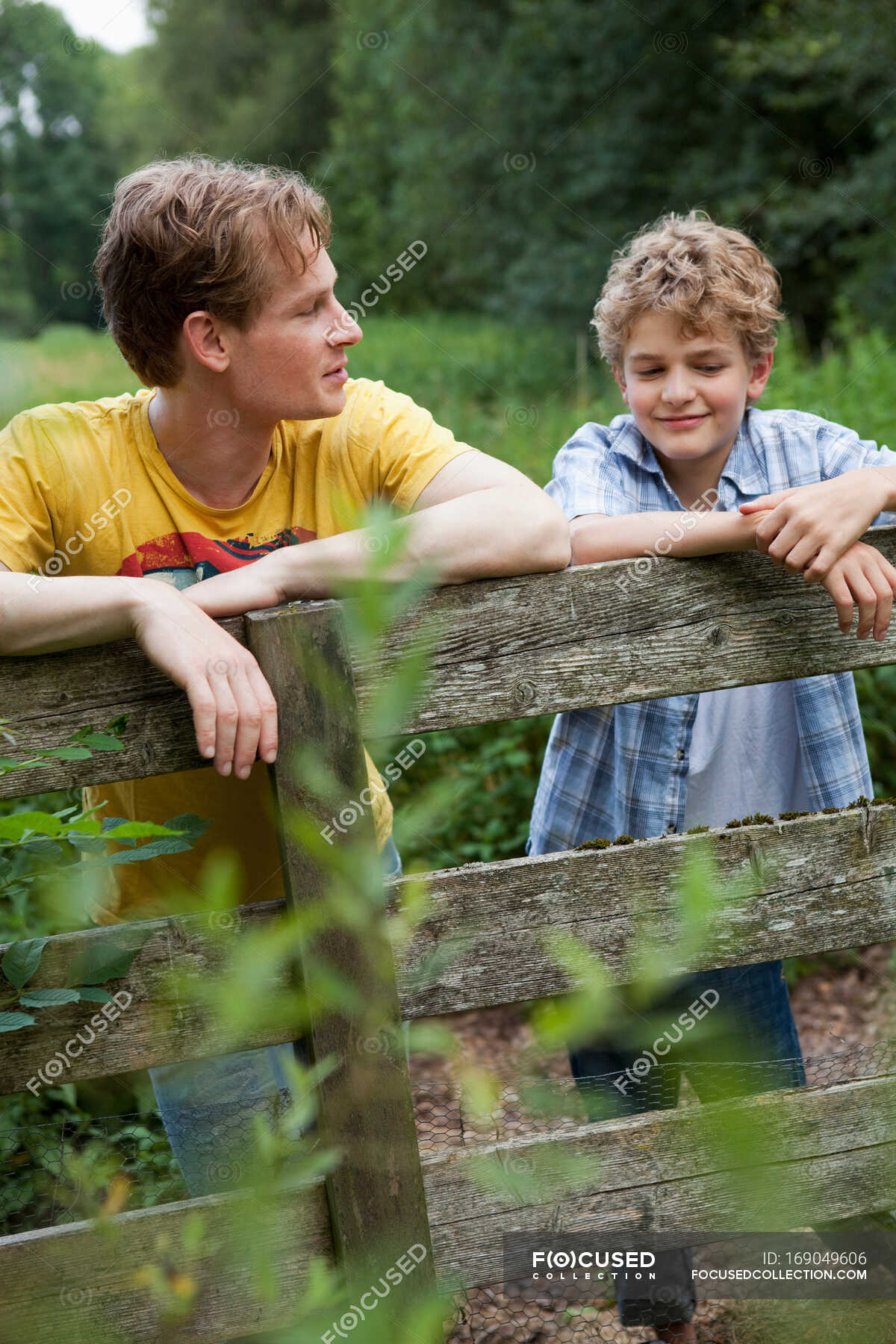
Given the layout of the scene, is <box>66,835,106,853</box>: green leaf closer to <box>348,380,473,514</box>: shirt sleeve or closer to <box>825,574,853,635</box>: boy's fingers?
<box>348,380,473,514</box>: shirt sleeve

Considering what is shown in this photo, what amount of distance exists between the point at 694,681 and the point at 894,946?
3.19 metres

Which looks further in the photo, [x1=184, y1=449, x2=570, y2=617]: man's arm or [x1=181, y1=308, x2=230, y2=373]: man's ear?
[x1=181, y1=308, x2=230, y2=373]: man's ear

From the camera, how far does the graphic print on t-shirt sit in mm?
2008

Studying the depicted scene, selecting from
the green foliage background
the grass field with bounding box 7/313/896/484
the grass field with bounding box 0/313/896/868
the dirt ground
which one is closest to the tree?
the green foliage background

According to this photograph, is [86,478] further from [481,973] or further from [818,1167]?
[818,1167]

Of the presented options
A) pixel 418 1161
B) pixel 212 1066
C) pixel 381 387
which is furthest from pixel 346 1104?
pixel 381 387

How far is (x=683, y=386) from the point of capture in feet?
7.39

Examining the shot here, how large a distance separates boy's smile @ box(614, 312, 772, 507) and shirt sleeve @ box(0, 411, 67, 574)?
1091mm

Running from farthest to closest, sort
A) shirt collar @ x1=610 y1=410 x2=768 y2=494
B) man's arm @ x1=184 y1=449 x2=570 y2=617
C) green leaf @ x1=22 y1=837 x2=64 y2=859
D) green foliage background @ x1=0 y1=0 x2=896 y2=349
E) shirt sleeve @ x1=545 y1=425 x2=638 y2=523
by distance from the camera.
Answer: green foliage background @ x1=0 y1=0 x2=896 y2=349 → shirt collar @ x1=610 y1=410 x2=768 y2=494 → shirt sleeve @ x1=545 y1=425 x2=638 y2=523 → man's arm @ x1=184 y1=449 x2=570 y2=617 → green leaf @ x1=22 y1=837 x2=64 y2=859

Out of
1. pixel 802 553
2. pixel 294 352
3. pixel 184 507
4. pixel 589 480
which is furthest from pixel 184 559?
pixel 802 553

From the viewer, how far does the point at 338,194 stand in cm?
3403

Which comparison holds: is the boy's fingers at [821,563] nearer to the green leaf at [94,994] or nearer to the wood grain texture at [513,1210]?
the wood grain texture at [513,1210]

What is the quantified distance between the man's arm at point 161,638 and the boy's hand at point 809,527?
0.77 metres

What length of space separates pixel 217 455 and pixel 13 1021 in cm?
98
